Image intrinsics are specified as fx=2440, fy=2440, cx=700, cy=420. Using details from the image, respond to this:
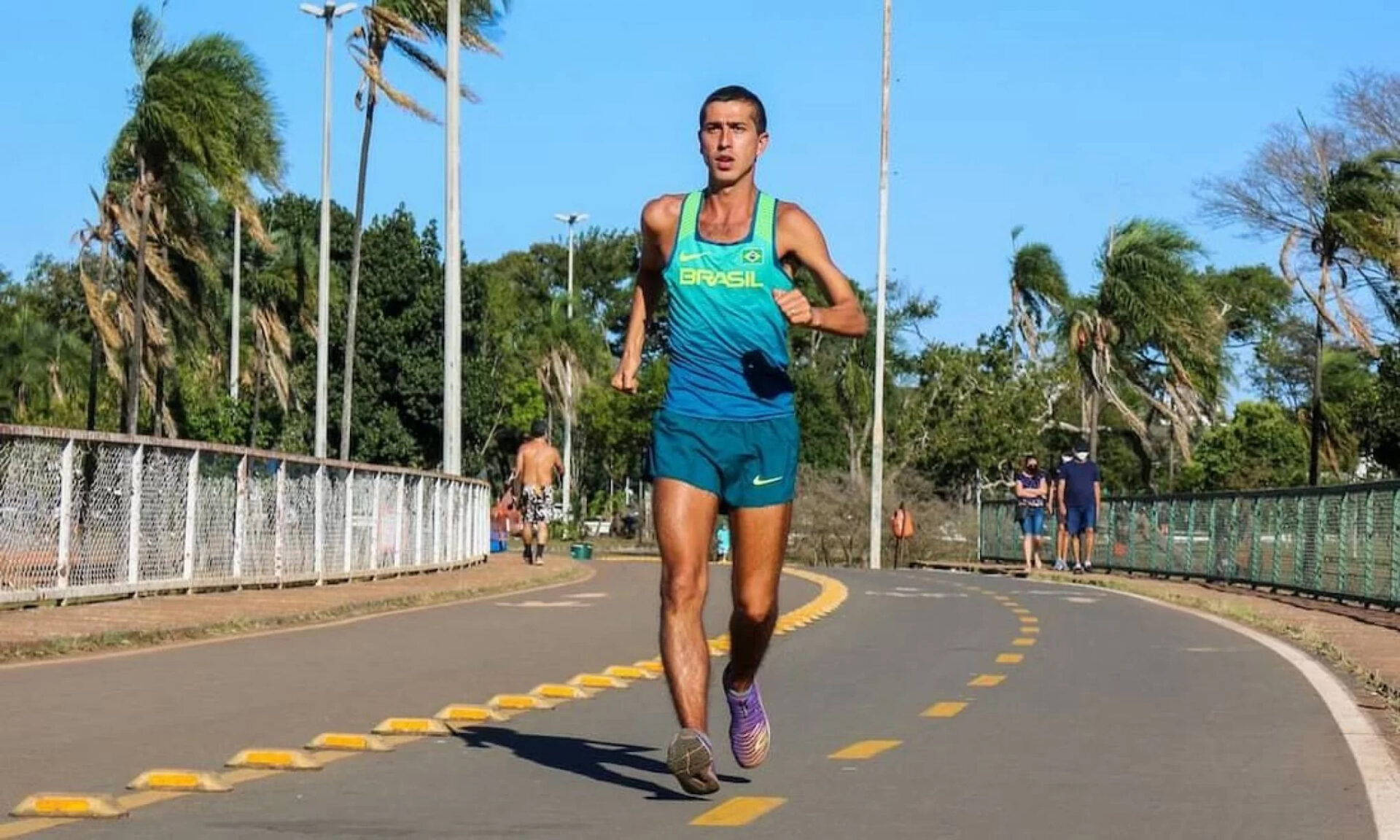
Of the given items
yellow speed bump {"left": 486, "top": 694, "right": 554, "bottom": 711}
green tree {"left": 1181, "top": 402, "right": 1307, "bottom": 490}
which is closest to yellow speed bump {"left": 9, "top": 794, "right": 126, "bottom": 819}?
yellow speed bump {"left": 486, "top": 694, "right": 554, "bottom": 711}

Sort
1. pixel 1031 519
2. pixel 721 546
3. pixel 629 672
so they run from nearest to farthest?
pixel 629 672
pixel 1031 519
pixel 721 546

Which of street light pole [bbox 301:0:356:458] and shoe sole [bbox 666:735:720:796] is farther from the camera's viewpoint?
street light pole [bbox 301:0:356:458]

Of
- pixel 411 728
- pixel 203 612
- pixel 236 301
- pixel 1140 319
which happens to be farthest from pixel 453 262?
pixel 236 301

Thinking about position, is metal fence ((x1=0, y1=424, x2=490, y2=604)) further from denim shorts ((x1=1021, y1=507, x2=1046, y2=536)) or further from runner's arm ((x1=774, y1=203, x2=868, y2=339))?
denim shorts ((x1=1021, y1=507, x2=1046, y2=536))

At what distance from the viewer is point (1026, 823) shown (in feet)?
24.4

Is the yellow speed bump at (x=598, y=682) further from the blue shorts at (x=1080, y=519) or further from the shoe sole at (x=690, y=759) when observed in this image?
the blue shorts at (x=1080, y=519)

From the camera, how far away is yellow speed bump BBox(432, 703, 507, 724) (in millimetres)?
10445

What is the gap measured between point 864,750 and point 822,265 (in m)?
2.31

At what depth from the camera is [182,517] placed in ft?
65.7

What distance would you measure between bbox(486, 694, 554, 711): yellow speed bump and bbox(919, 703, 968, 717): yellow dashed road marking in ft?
5.67

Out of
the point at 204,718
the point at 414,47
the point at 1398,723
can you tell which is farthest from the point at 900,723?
the point at 414,47

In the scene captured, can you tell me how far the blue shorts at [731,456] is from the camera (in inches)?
309

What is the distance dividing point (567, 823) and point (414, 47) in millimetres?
38933

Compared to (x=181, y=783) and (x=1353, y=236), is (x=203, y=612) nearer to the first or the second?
(x=181, y=783)
